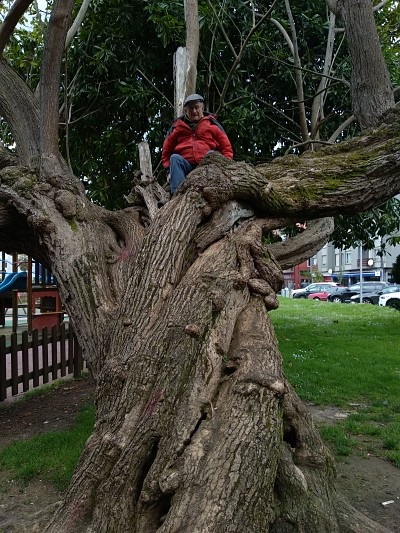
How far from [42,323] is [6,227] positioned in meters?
7.06

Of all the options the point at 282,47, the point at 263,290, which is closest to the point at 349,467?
the point at 263,290

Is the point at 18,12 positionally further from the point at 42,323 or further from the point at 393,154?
the point at 42,323

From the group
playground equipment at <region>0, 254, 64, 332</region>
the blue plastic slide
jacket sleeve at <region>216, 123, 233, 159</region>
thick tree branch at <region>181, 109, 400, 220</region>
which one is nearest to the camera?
thick tree branch at <region>181, 109, 400, 220</region>

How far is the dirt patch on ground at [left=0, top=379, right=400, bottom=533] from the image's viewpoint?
10.9ft

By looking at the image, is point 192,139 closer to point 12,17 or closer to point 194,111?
point 194,111

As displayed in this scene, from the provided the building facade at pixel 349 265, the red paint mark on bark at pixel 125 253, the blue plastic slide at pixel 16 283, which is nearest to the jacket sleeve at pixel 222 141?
the red paint mark on bark at pixel 125 253

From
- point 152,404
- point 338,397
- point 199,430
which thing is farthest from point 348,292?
point 199,430

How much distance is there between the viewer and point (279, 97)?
9555 mm

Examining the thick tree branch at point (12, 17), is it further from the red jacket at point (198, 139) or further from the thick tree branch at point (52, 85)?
the red jacket at point (198, 139)

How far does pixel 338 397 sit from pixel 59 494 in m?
4.06

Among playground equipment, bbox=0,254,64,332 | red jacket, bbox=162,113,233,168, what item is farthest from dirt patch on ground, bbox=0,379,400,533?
playground equipment, bbox=0,254,64,332

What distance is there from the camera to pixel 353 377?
25.2ft

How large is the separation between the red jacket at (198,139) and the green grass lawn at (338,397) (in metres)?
3.07

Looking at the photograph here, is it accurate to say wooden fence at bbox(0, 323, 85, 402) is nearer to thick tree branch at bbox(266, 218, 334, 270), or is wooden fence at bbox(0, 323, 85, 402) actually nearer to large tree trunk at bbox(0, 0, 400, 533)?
large tree trunk at bbox(0, 0, 400, 533)
